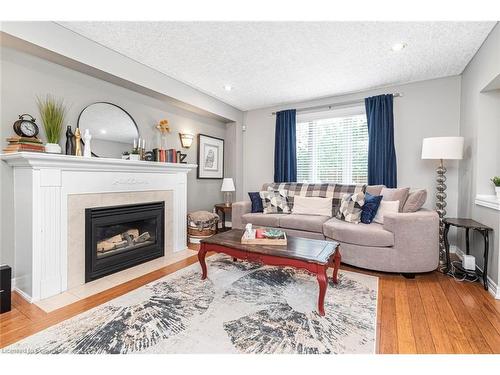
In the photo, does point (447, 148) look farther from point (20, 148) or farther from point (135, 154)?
point (20, 148)

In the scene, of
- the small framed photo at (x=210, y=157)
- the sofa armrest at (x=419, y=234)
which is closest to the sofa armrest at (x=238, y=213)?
the small framed photo at (x=210, y=157)

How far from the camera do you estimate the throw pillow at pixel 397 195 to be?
2986 mm

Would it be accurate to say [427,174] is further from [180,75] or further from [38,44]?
[38,44]

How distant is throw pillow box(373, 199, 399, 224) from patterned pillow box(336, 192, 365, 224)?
0.71ft

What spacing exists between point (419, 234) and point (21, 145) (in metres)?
3.78

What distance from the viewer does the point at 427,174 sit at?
134 inches

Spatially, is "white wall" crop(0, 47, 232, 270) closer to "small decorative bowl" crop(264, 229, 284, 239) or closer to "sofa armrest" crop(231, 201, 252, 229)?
"sofa armrest" crop(231, 201, 252, 229)

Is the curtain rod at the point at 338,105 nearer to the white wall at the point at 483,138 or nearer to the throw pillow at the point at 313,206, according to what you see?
the white wall at the point at 483,138

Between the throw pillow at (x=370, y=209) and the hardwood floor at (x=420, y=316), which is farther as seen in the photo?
the throw pillow at (x=370, y=209)

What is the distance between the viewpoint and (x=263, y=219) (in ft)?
11.3

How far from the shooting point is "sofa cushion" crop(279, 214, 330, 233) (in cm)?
310

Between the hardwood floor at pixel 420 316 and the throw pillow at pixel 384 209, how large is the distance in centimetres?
80

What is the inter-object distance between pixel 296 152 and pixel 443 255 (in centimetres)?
260
